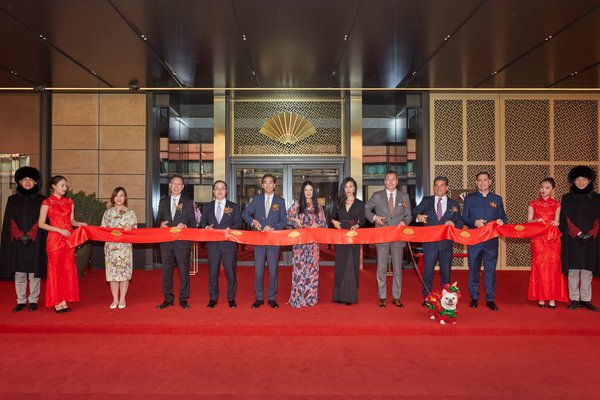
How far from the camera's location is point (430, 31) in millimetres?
5777

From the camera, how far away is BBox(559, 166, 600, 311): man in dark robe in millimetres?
5121

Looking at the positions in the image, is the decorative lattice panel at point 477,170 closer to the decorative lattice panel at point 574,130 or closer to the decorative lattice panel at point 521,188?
the decorative lattice panel at point 521,188

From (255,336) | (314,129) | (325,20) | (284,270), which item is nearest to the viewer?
(255,336)

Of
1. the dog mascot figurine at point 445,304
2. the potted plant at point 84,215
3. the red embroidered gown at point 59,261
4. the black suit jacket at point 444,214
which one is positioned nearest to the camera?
the dog mascot figurine at point 445,304

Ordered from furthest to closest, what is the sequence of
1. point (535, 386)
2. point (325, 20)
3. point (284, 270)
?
point (284, 270) < point (325, 20) < point (535, 386)

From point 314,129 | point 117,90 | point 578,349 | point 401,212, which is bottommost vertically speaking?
point 578,349

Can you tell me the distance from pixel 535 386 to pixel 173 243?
3807mm

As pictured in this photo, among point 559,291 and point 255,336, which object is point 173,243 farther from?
Answer: point 559,291

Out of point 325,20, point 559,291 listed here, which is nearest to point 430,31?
point 325,20

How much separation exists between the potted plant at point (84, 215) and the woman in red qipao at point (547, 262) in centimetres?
666

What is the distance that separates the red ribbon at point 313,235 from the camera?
16.7 ft

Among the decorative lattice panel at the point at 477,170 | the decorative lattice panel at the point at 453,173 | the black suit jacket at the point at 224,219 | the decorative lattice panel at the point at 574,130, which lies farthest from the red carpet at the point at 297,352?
the decorative lattice panel at the point at 574,130

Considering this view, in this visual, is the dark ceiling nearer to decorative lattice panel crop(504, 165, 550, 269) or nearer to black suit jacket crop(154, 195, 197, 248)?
decorative lattice panel crop(504, 165, 550, 269)

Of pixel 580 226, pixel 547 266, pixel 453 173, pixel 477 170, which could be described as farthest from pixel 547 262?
pixel 477 170
